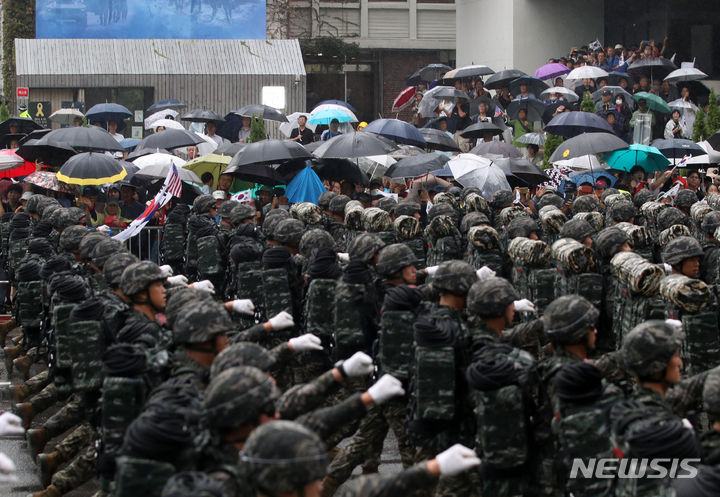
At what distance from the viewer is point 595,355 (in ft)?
34.7

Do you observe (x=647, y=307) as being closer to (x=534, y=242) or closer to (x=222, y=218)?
(x=534, y=242)

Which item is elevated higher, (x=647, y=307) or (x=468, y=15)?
(x=468, y=15)

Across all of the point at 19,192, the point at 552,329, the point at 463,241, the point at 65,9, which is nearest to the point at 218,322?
the point at 552,329

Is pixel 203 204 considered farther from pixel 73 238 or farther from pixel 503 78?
pixel 503 78

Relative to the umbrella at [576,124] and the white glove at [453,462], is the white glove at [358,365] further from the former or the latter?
the umbrella at [576,124]

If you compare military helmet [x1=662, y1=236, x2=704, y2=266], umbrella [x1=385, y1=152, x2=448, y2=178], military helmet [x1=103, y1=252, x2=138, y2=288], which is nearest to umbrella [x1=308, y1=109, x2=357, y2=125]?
umbrella [x1=385, y1=152, x2=448, y2=178]

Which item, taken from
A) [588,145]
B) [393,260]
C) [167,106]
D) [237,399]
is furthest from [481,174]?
[167,106]

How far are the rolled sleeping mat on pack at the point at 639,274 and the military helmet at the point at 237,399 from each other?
446 centimetres

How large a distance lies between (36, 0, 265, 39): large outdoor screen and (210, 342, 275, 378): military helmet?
26034 millimetres

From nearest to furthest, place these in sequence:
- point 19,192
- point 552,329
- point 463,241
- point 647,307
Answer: point 552,329 → point 647,307 → point 463,241 → point 19,192

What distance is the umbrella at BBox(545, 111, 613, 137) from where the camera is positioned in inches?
666

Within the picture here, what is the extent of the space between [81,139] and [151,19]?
51.5ft

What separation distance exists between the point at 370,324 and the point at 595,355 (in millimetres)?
2746

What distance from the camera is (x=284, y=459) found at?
4426 mm
